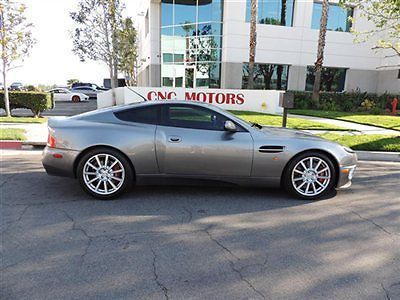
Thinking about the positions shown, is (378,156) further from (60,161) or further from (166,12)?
(166,12)

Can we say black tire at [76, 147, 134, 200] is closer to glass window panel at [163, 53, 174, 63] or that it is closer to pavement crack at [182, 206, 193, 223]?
pavement crack at [182, 206, 193, 223]

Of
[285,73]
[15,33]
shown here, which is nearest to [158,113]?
[15,33]

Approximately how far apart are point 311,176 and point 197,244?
221 cm

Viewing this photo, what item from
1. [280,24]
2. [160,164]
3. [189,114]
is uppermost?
[280,24]

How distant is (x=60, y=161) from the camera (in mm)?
4371

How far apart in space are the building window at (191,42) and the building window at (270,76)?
9.84 feet

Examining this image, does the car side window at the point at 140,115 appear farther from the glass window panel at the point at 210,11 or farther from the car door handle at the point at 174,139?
the glass window panel at the point at 210,11

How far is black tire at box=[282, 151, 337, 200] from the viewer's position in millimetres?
4441

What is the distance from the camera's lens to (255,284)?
2.56m

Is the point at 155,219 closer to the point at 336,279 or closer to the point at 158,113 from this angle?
the point at 158,113

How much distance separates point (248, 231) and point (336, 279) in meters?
1.08

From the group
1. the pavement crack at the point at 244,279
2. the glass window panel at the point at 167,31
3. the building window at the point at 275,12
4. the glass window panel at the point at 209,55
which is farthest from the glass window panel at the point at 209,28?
the pavement crack at the point at 244,279

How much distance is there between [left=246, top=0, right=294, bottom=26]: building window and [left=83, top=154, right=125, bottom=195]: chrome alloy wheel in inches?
821

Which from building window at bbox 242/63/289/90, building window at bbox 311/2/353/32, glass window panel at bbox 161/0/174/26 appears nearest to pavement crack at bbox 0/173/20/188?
building window at bbox 242/63/289/90
